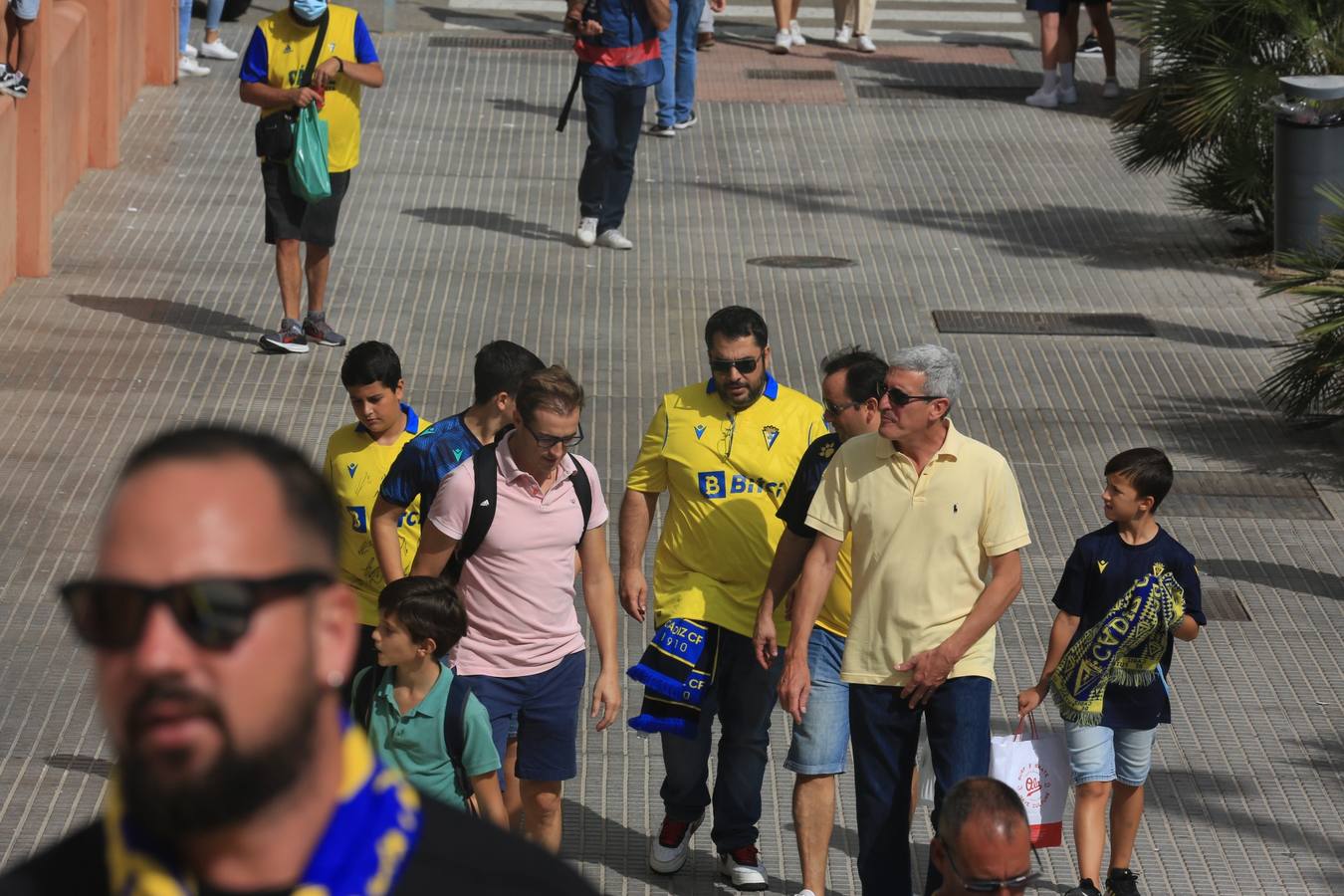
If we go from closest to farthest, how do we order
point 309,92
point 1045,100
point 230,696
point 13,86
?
1. point 230,696
2. point 309,92
3. point 13,86
4. point 1045,100

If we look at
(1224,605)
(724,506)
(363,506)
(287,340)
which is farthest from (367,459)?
(287,340)

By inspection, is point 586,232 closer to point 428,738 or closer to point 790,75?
point 790,75

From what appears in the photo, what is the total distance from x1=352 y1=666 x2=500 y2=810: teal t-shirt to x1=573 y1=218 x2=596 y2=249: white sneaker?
943 centimetres

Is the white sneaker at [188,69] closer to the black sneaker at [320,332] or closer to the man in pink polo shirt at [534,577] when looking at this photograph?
the black sneaker at [320,332]

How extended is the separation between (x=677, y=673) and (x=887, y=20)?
741 inches

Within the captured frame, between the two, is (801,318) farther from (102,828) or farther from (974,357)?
(102,828)

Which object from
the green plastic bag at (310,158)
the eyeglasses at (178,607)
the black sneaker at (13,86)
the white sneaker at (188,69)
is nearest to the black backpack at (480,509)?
the eyeglasses at (178,607)

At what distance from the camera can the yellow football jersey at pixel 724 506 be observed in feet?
20.5

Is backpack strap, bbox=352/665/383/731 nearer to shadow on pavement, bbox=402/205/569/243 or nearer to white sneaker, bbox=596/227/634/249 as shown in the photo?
white sneaker, bbox=596/227/634/249

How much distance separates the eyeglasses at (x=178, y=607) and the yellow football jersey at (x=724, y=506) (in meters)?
4.67

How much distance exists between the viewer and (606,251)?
1442 centimetres

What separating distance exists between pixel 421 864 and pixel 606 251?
1285 centimetres

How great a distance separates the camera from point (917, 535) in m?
5.61

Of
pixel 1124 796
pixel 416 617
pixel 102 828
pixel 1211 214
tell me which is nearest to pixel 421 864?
pixel 102 828
